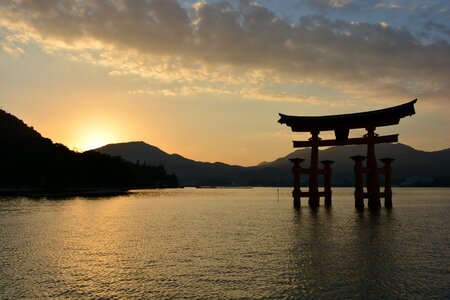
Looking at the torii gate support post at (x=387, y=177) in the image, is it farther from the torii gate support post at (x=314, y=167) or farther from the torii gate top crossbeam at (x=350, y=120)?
the torii gate support post at (x=314, y=167)

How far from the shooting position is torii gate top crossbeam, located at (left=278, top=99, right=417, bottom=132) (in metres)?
37.2

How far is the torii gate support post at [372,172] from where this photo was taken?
129 feet

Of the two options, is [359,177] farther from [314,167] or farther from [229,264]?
[229,264]

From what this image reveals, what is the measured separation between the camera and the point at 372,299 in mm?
10734

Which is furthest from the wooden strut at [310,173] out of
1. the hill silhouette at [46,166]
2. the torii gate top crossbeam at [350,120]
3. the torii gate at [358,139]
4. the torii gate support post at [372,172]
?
the hill silhouette at [46,166]

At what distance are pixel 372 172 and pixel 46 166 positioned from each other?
322 feet

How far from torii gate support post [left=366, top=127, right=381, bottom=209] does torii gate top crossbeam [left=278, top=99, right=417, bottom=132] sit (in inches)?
41.3

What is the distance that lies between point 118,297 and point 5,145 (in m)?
130

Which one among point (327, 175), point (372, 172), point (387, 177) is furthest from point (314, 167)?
point (387, 177)

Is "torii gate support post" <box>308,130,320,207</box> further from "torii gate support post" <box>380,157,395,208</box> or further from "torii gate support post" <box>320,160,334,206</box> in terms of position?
"torii gate support post" <box>380,157,395,208</box>

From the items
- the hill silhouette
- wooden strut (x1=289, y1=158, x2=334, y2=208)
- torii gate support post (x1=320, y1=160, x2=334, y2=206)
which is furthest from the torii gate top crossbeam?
the hill silhouette

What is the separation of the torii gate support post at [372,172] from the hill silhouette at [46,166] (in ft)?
294

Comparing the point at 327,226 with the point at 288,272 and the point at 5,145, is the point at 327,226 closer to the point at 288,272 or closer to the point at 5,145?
the point at 288,272

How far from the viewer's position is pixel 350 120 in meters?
39.9
